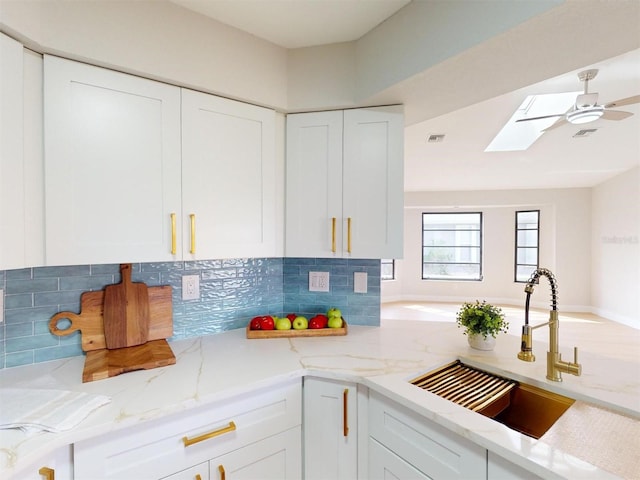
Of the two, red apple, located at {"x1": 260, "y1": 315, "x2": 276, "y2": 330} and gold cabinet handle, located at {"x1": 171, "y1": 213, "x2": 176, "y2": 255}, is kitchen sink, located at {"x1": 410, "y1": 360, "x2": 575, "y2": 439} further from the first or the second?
gold cabinet handle, located at {"x1": 171, "y1": 213, "x2": 176, "y2": 255}

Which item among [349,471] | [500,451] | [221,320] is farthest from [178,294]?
[500,451]

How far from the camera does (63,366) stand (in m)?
1.31

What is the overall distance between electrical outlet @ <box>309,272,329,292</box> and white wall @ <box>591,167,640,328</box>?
5.71 meters

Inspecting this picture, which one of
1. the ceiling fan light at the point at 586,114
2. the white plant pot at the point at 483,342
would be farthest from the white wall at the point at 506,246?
the white plant pot at the point at 483,342

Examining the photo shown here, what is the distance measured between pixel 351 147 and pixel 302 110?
320 mm

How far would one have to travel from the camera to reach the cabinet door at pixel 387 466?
1089 millimetres

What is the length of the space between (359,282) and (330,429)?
86cm

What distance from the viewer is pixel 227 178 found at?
151 centimetres

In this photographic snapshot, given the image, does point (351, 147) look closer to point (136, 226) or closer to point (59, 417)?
point (136, 226)

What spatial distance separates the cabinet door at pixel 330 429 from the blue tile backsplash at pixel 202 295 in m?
0.70

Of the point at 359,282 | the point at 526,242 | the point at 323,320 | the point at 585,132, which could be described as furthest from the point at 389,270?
the point at 323,320

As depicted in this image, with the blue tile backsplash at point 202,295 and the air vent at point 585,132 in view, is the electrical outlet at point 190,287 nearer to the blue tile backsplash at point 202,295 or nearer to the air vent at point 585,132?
the blue tile backsplash at point 202,295

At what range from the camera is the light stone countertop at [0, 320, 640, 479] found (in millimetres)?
829

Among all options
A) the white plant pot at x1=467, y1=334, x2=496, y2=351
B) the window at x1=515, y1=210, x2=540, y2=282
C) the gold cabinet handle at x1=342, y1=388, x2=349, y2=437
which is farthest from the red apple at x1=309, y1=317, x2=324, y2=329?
the window at x1=515, y1=210, x2=540, y2=282
